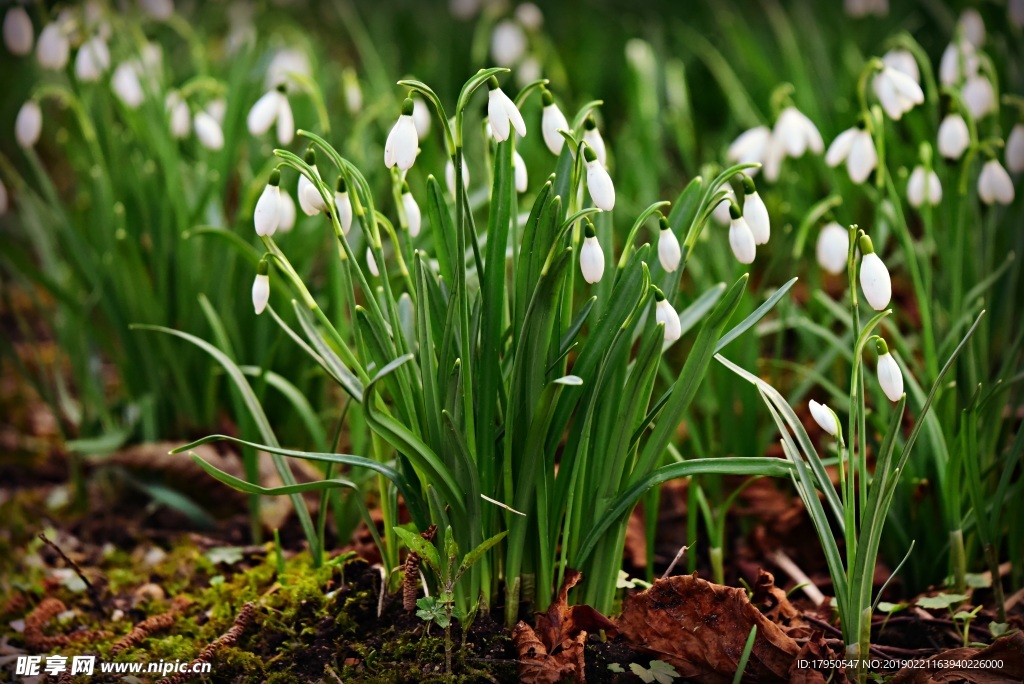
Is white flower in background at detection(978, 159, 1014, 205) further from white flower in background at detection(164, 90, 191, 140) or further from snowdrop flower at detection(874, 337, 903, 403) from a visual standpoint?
white flower in background at detection(164, 90, 191, 140)

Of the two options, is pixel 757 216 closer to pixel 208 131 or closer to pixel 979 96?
pixel 979 96

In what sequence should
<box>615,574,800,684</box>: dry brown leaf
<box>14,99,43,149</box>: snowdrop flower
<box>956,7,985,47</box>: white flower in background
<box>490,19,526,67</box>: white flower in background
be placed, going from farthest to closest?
<box>490,19,526,67</box>: white flower in background, <box>956,7,985,47</box>: white flower in background, <box>14,99,43,149</box>: snowdrop flower, <box>615,574,800,684</box>: dry brown leaf

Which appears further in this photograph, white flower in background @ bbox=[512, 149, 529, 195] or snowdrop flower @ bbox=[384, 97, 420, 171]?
white flower in background @ bbox=[512, 149, 529, 195]

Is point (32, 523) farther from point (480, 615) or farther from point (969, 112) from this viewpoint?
point (969, 112)

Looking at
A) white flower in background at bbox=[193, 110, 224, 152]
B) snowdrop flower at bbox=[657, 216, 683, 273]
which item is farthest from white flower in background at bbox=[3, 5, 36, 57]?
snowdrop flower at bbox=[657, 216, 683, 273]

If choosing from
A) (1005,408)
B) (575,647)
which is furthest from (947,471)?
(575,647)

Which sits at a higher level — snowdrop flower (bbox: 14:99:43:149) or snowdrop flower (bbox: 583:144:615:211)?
snowdrop flower (bbox: 14:99:43:149)

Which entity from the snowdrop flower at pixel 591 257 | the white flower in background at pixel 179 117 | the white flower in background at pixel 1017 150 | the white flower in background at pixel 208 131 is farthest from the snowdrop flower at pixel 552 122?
the white flower in background at pixel 179 117
